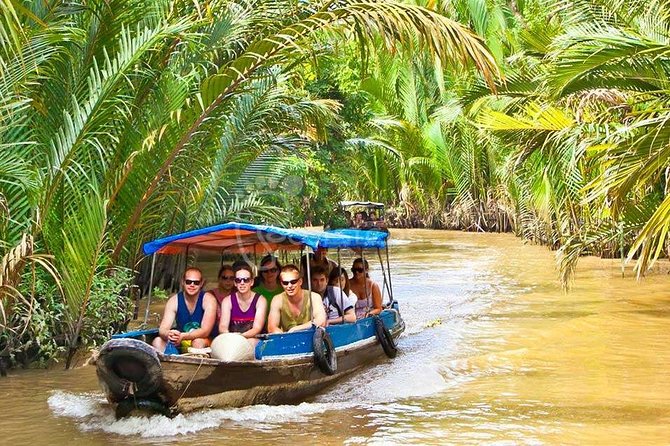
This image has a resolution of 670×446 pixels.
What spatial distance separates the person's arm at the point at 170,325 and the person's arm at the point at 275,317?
899mm

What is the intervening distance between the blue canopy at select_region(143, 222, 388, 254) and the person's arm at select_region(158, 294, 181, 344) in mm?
691

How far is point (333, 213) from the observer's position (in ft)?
116

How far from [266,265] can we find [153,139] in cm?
198

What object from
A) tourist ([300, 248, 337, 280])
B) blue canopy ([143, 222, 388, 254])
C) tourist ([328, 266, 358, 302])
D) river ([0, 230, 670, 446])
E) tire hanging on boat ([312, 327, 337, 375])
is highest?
blue canopy ([143, 222, 388, 254])

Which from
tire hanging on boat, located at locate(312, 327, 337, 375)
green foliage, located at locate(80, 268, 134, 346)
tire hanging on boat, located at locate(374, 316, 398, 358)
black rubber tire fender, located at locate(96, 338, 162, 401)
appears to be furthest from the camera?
tire hanging on boat, located at locate(374, 316, 398, 358)

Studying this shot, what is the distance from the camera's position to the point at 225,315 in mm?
9375

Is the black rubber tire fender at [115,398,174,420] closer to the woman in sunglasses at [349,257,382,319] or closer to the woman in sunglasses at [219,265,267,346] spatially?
the woman in sunglasses at [219,265,267,346]

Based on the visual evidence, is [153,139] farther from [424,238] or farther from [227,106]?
[424,238]

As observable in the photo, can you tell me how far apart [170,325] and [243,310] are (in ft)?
2.37

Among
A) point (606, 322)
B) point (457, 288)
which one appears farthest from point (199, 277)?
point (457, 288)

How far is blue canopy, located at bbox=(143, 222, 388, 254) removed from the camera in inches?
376

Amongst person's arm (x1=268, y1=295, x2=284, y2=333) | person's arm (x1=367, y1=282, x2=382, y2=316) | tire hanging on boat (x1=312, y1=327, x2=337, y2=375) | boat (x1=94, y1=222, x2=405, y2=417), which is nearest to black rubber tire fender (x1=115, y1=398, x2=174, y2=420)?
boat (x1=94, y1=222, x2=405, y2=417)

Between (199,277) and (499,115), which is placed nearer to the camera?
(199,277)

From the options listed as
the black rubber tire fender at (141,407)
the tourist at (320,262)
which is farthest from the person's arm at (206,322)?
the tourist at (320,262)
